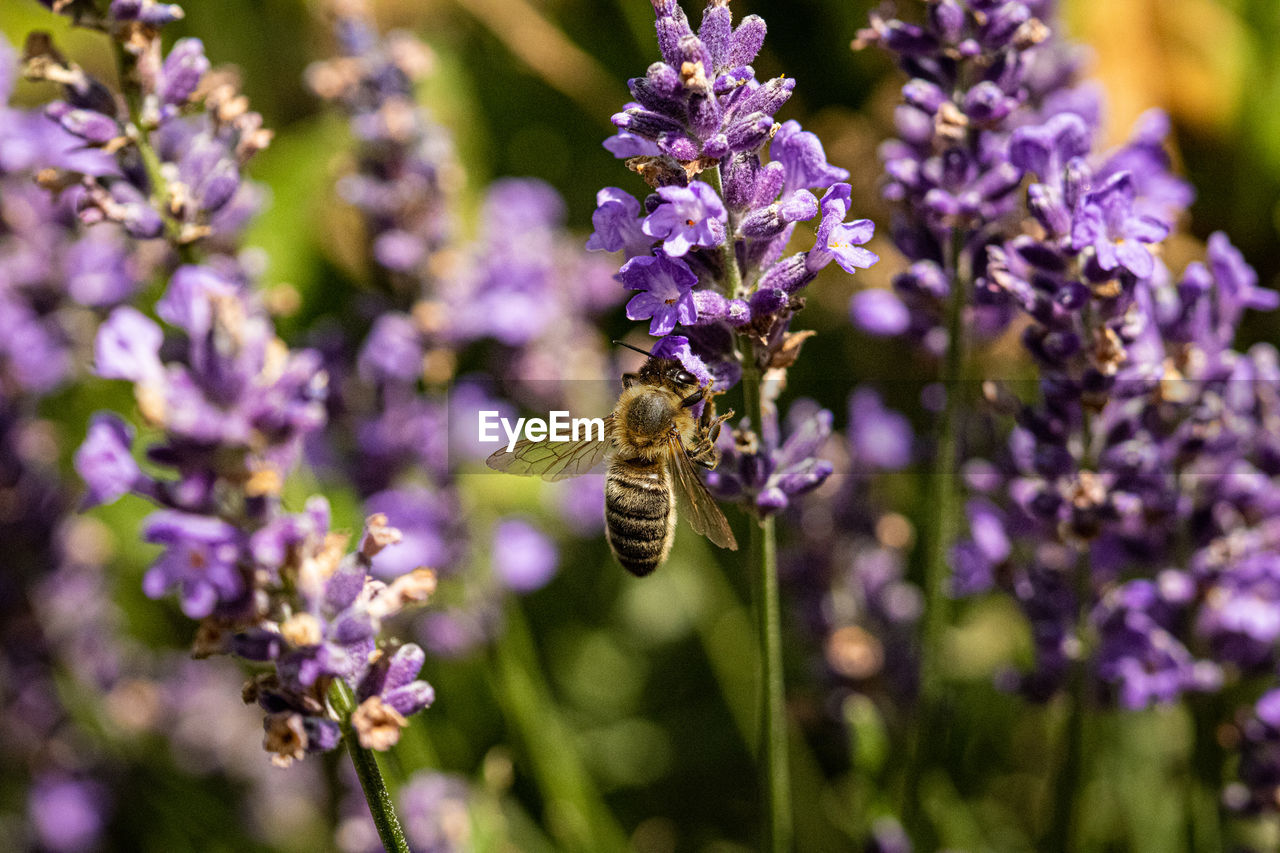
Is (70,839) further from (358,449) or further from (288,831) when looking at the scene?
(358,449)

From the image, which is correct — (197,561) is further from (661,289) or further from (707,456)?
(707,456)

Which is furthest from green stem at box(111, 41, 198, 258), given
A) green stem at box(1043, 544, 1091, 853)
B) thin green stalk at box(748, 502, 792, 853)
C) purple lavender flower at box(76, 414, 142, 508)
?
green stem at box(1043, 544, 1091, 853)

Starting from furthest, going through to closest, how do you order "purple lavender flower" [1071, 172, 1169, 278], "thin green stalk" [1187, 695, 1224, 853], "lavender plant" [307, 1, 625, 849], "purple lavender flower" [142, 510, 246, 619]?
"lavender plant" [307, 1, 625, 849]
"thin green stalk" [1187, 695, 1224, 853]
"purple lavender flower" [1071, 172, 1169, 278]
"purple lavender flower" [142, 510, 246, 619]

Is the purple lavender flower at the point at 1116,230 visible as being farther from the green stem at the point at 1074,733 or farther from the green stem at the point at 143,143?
the green stem at the point at 143,143

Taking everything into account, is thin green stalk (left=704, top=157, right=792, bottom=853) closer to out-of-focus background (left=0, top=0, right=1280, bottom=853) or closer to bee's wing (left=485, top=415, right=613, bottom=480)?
out-of-focus background (left=0, top=0, right=1280, bottom=853)

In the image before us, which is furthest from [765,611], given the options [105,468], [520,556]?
[520,556]

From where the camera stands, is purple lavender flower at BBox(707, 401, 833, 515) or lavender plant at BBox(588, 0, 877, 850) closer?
lavender plant at BBox(588, 0, 877, 850)

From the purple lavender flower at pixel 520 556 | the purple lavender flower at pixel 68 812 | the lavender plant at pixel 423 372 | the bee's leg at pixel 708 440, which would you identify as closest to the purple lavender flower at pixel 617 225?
the bee's leg at pixel 708 440
